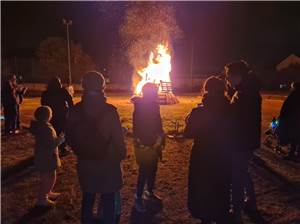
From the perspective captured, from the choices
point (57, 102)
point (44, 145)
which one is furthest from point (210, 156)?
point (57, 102)

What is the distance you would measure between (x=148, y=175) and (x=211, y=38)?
4762 centimetres

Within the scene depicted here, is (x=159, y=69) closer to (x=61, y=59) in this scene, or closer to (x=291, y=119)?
(x=291, y=119)

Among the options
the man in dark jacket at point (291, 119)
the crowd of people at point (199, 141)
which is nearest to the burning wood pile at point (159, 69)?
the man in dark jacket at point (291, 119)

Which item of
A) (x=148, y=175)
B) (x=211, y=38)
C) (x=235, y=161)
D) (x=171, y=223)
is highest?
(x=211, y=38)

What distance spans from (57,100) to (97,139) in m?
4.33

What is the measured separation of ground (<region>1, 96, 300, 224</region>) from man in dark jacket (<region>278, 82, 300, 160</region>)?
0.49 meters

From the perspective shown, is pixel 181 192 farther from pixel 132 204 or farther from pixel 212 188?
pixel 212 188

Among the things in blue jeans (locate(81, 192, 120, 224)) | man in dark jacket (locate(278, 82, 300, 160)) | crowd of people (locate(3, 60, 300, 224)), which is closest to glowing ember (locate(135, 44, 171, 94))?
man in dark jacket (locate(278, 82, 300, 160))

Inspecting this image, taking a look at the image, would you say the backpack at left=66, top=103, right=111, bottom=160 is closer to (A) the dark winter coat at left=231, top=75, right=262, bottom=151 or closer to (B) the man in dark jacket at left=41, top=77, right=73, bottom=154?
(A) the dark winter coat at left=231, top=75, right=262, bottom=151

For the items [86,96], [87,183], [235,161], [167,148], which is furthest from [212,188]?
[167,148]

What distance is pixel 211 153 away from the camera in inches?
148

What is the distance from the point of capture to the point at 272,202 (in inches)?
207

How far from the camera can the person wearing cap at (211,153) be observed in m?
3.71

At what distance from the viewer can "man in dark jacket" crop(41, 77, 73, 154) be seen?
24.6 feet
